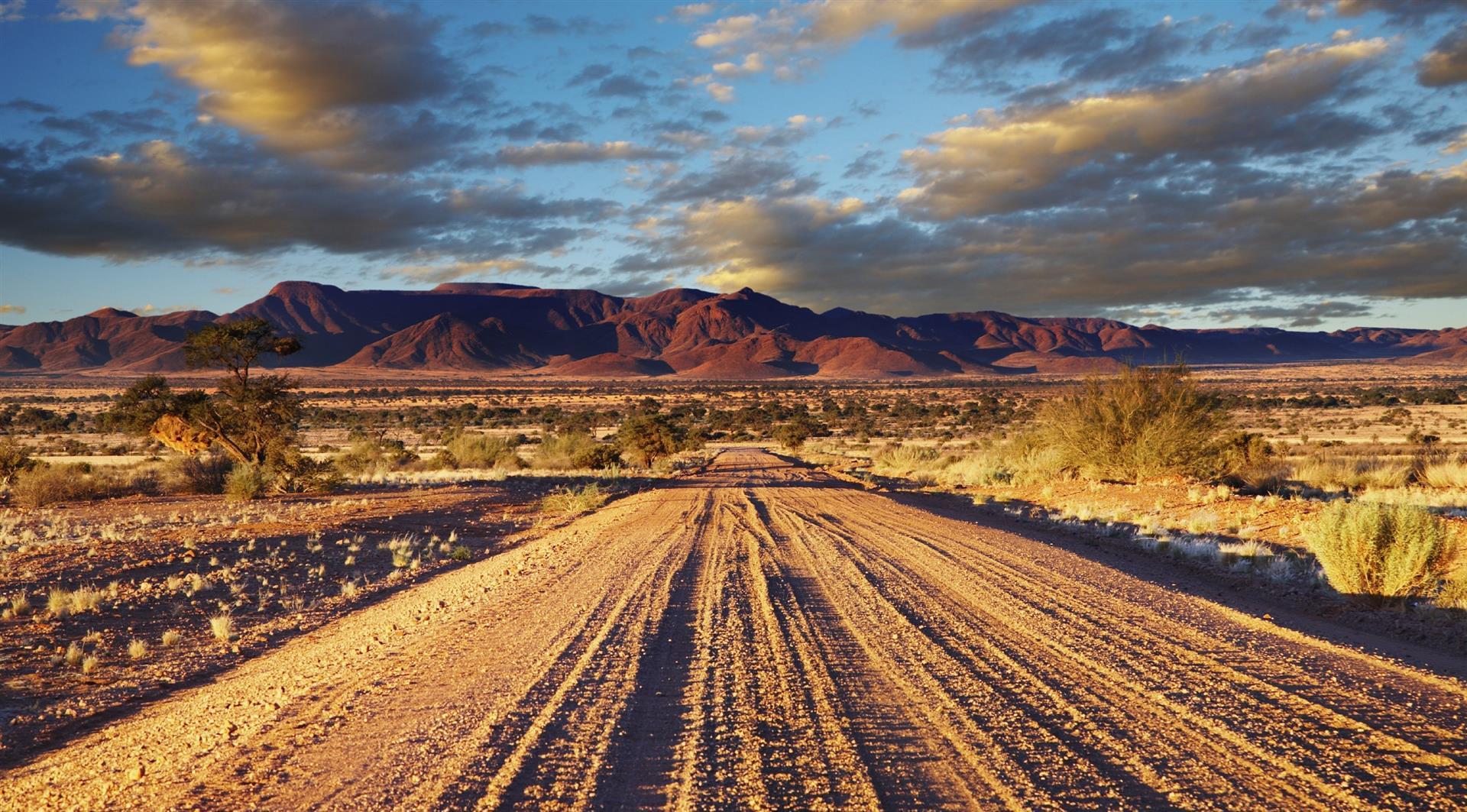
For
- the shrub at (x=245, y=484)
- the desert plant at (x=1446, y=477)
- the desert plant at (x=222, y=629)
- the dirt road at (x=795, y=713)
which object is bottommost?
the shrub at (x=245, y=484)

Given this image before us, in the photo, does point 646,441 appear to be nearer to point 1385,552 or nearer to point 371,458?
point 371,458

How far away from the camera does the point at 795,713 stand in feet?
20.7

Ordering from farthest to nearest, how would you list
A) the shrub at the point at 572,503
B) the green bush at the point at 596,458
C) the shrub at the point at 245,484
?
1. the green bush at the point at 596,458
2. the shrub at the point at 245,484
3. the shrub at the point at 572,503

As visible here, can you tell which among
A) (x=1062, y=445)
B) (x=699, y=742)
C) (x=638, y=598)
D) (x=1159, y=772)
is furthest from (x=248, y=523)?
(x=1062, y=445)

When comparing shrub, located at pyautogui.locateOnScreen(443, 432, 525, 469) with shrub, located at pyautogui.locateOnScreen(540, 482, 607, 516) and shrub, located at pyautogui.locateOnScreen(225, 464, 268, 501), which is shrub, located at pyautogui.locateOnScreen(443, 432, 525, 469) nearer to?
shrub, located at pyautogui.locateOnScreen(225, 464, 268, 501)

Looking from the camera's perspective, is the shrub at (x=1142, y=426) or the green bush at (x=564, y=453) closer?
the shrub at (x=1142, y=426)

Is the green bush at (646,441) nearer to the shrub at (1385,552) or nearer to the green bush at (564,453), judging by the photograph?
the green bush at (564,453)

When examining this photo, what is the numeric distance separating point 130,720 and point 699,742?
4.50 meters

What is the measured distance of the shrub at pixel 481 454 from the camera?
1582 inches

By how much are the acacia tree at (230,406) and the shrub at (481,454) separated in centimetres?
1136

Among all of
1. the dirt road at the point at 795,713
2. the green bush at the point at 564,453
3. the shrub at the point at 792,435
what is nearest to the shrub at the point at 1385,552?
the dirt road at the point at 795,713

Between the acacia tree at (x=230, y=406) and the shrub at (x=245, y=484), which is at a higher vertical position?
the acacia tree at (x=230, y=406)

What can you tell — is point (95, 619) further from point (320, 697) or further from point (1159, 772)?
point (1159, 772)

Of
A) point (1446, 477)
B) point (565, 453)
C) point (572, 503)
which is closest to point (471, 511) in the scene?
point (572, 503)
